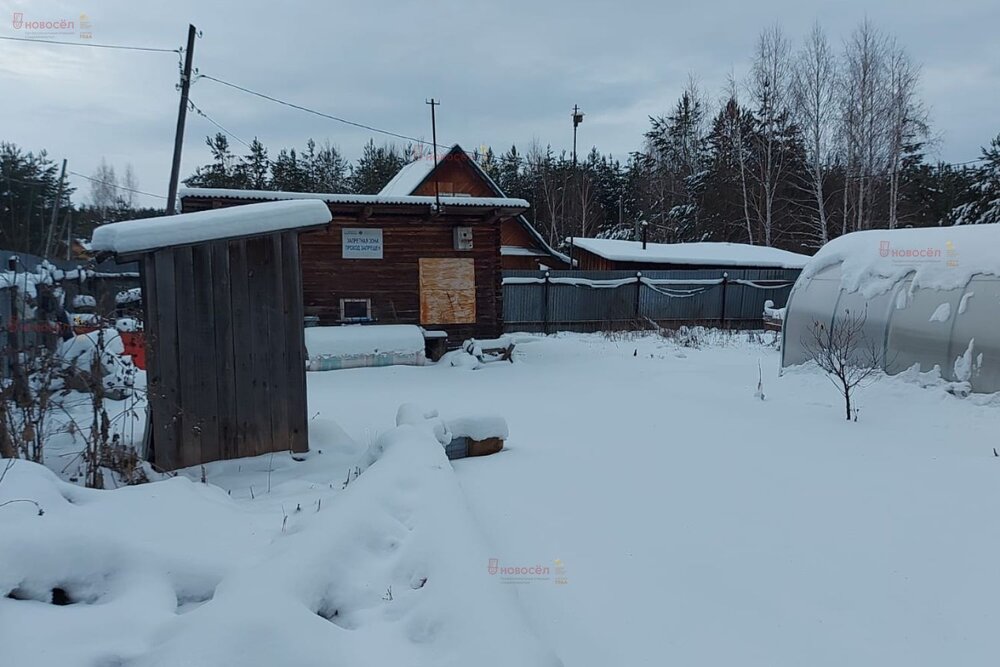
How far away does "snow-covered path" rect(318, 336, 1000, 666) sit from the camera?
2.34m

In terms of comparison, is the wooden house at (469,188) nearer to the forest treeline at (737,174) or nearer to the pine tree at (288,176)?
the forest treeline at (737,174)

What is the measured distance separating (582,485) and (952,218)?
31643 millimetres

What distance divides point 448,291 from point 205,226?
7.92 m

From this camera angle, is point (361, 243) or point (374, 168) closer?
point (361, 243)

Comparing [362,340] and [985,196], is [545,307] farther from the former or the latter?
[985,196]

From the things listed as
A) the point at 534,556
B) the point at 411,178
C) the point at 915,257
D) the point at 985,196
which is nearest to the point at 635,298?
the point at 411,178

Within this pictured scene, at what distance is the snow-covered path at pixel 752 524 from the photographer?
2.34 m

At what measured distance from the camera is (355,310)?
11.5 m

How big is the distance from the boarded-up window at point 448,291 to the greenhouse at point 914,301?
6.02 m

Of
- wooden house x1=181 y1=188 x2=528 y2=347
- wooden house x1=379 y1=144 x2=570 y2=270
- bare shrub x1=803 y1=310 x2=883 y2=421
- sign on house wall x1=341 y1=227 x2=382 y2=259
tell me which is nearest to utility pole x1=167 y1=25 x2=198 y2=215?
wooden house x1=181 y1=188 x2=528 y2=347

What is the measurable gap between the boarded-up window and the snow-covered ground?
674 centimetres

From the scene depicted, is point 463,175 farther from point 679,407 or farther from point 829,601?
point 829,601

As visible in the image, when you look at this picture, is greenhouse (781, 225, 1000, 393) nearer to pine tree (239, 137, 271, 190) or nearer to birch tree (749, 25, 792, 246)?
birch tree (749, 25, 792, 246)

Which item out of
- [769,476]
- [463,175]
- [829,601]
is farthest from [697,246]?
[829,601]
